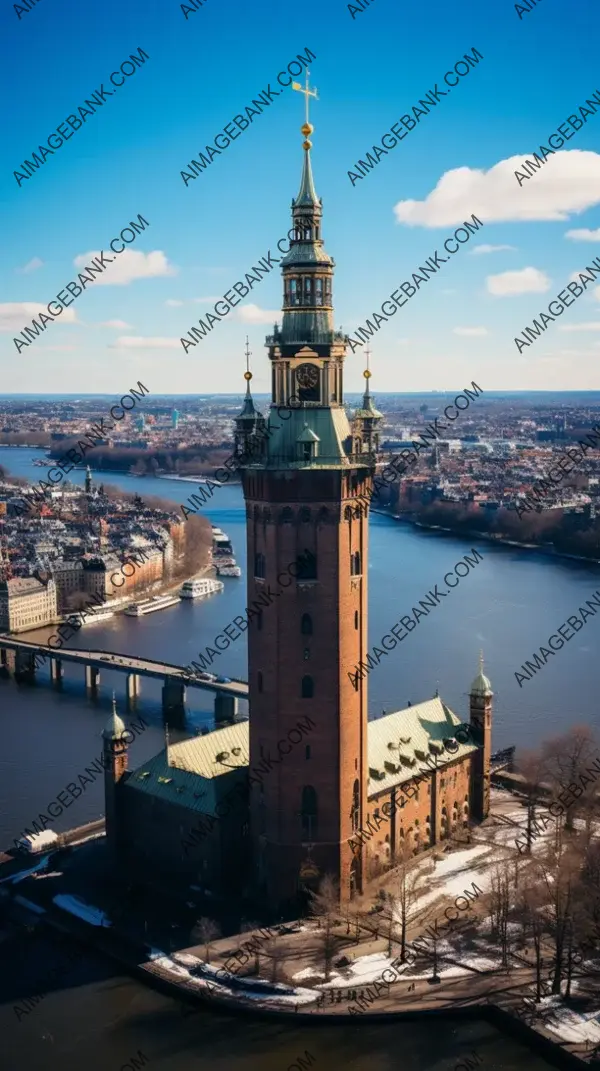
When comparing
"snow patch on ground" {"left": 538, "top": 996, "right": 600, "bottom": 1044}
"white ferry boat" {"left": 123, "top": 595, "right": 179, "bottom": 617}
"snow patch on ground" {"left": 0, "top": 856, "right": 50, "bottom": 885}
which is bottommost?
"white ferry boat" {"left": 123, "top": 595, "right": 179, "bottom": 617}

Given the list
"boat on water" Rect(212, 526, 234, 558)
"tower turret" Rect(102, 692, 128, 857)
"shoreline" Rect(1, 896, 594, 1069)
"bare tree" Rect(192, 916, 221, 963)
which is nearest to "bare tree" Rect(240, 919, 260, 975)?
"bare tree" Rect(192, 916, 221, 963)

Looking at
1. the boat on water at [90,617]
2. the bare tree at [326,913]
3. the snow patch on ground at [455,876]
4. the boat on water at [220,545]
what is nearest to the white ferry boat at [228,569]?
the boat on water at [220,545]

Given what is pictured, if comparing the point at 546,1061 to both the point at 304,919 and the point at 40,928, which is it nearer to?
the point at 304,919

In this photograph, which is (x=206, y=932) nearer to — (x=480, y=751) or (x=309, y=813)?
(x=309, y=813)

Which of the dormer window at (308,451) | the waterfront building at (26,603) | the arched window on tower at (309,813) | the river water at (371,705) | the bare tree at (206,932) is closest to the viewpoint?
the river water at (371,705)

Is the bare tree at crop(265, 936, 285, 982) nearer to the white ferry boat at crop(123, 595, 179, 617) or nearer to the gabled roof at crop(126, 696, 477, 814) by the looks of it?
the gabled roof at crop(126, 696, 477, 814)

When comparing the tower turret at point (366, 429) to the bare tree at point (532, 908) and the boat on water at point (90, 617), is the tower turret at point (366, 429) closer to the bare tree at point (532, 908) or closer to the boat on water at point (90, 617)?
the bare tree at point (532, 908)
